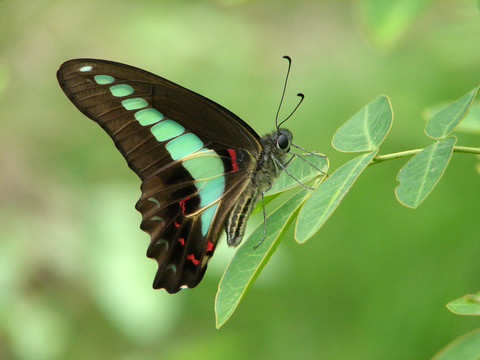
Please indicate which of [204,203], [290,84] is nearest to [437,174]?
[204,203]

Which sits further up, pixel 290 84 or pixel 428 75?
pixel 290 84

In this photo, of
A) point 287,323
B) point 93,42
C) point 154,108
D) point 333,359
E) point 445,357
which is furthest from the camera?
point 93,42

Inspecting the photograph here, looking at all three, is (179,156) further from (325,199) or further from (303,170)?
(325,199)

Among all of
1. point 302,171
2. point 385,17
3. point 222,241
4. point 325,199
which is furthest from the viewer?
point 222,241

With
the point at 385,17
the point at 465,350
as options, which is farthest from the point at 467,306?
the point at 385,17

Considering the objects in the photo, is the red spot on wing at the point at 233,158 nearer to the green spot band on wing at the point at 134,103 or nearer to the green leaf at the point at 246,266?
the green spot band on wing at the point at 134,103

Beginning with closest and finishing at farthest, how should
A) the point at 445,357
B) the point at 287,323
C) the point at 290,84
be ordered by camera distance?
the point at 445,357, the point at 287,323, the point at 290,84

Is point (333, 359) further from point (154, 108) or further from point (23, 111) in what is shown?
point (23, 111)

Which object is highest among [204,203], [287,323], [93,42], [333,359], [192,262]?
[93,42]
